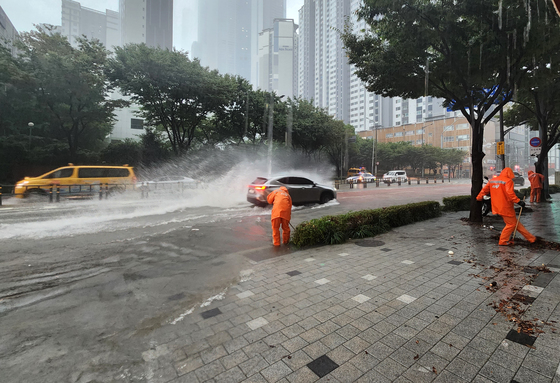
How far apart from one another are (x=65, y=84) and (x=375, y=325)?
26514 millimetres

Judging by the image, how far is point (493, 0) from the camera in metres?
7.32

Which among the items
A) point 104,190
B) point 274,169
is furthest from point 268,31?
point 104,190

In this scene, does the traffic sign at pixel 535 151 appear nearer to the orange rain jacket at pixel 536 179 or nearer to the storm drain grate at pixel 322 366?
the orange rain jacket at pixel 536 179

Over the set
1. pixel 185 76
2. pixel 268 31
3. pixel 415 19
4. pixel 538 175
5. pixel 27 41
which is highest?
pixel 268 31

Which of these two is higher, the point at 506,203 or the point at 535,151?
the point at 535,151

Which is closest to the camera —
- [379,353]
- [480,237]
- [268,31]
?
[379,353]

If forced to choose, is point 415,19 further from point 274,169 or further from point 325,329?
point 274,169

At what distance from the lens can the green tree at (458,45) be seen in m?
7.66

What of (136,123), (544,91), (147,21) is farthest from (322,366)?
(147,21)

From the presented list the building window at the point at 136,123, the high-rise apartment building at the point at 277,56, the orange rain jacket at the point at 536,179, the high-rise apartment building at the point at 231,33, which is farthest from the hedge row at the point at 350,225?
the high-rise apartment building at the point at 231,33

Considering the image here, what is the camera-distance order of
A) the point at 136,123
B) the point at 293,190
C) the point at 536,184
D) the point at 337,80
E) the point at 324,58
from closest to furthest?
1. the point at 293,190
2. the point at 536,184
3. the point at 136,123
4. the point at 337,80
5. the point at 324,58

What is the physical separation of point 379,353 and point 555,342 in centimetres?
157

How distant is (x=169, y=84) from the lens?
21.8 meters

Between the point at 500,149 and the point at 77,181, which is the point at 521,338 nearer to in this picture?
the point at 500,149
